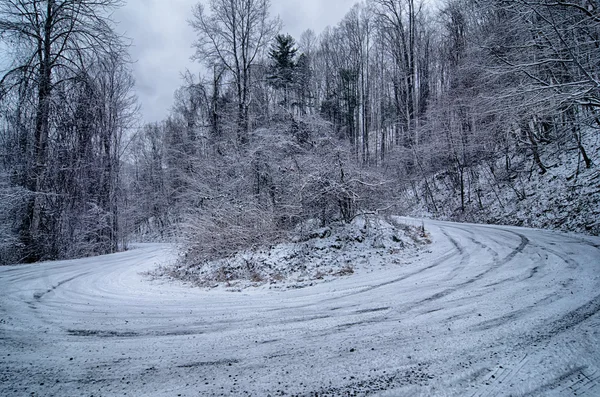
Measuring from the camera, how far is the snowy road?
2.10m

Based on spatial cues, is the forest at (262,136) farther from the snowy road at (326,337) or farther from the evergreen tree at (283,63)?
the snowy road at (326,337)

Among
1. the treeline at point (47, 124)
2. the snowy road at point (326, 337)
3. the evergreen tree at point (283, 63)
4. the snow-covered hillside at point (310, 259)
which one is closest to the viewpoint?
the snowy road at point (326, 337)

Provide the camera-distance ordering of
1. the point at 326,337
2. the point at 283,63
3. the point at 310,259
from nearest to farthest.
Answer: the point at 326,337
the point at 310,259
the point at 283,63

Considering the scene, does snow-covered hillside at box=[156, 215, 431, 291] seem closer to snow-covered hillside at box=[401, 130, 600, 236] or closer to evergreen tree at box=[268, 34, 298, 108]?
snow-covered hillside at box=[401, 130, 600, 236]

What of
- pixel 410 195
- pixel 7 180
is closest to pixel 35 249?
pixel 7 180

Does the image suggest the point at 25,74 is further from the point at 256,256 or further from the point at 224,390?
the point at 224,390

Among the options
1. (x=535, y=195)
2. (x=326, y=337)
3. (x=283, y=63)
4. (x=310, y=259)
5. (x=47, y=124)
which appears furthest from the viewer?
(x=283, y=63)

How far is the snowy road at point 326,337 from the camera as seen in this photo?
6.89 ft

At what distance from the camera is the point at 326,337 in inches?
115

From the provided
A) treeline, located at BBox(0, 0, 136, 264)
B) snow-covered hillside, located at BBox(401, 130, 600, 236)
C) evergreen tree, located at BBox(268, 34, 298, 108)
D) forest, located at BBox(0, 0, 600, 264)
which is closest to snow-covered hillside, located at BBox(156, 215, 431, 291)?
forest, located at BBox(0, 0, 600, 264)

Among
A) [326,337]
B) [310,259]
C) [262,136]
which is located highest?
[262,136]

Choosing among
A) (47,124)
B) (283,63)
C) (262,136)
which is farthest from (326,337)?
(283,63)

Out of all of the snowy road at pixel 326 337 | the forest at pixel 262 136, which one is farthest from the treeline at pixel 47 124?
the snowy road at pixel 326 337

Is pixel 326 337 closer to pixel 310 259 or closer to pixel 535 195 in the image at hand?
pixel 310 259
